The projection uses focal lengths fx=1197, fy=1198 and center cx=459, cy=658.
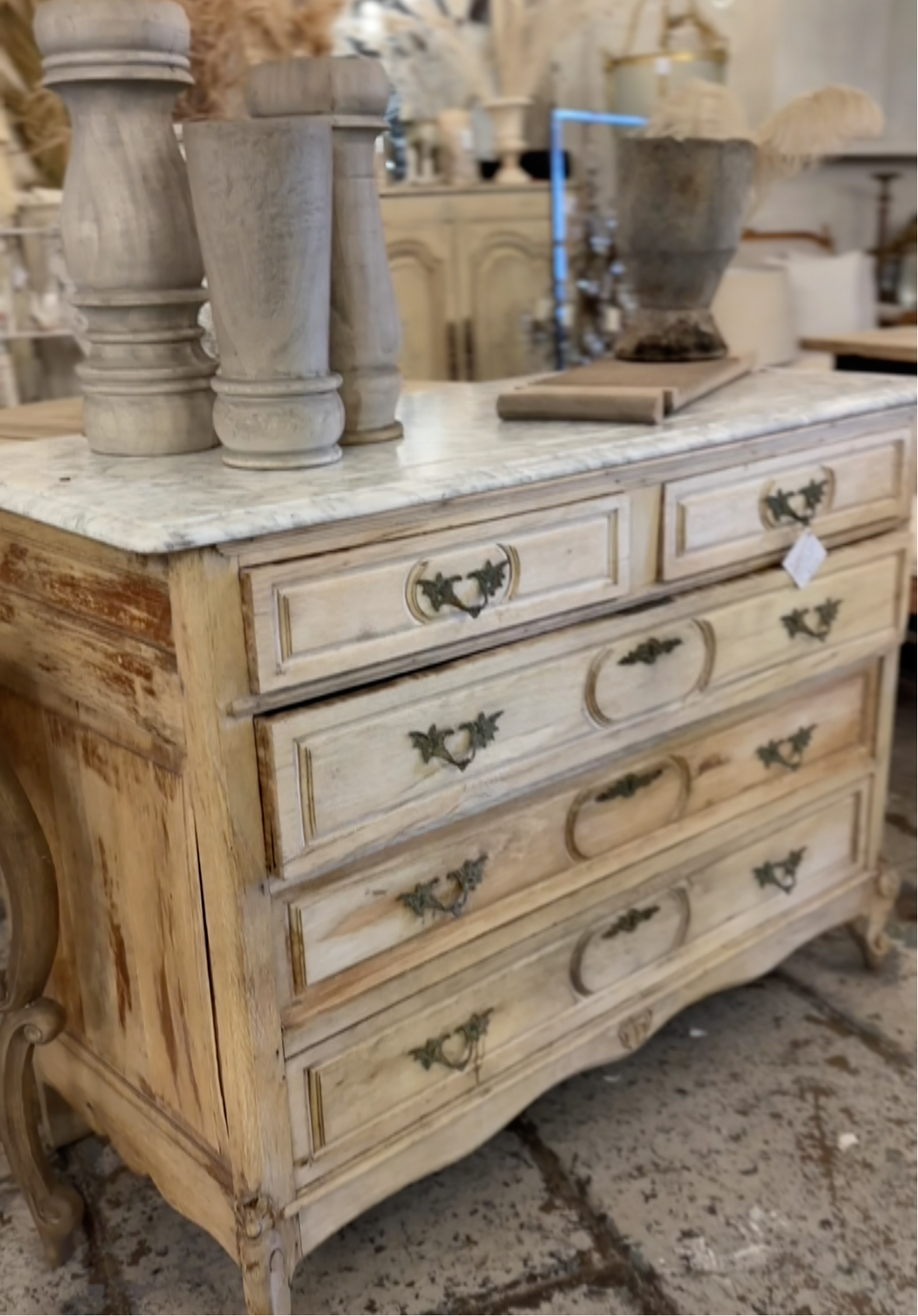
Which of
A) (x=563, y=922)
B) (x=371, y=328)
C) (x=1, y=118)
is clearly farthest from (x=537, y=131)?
(x=563, y=922)

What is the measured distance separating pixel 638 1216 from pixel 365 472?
0.95 meters

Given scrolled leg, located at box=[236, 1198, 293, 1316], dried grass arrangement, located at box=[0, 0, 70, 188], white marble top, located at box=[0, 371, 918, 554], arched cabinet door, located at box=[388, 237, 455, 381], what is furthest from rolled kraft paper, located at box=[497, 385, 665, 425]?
arched cabinet door, located at box=[388, 237, 455, 381]

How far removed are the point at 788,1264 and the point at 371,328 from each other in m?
1.14

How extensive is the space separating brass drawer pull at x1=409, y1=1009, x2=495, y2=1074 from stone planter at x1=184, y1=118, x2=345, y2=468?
614mm

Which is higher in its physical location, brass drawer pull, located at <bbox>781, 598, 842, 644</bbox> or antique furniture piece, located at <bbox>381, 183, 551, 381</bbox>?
antique furniture piece, located at <bbox>381, 183, 551, 381</bbox>

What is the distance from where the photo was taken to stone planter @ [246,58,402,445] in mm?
1156

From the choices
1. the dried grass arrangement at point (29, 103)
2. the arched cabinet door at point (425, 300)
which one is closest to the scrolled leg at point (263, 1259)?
the dried grass arrangement at point (29, 103)

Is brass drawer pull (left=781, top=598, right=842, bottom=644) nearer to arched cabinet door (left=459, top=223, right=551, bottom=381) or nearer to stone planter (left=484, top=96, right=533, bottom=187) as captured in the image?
arched cabinet door (left=459, top=223, right=551, bottom=381)

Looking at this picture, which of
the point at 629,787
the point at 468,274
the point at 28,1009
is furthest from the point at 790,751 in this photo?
the point at 468,274

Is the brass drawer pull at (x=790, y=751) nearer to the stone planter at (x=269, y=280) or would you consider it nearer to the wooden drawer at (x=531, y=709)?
the wooden drawer at (x=531, y=709)

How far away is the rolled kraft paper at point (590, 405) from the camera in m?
1.32

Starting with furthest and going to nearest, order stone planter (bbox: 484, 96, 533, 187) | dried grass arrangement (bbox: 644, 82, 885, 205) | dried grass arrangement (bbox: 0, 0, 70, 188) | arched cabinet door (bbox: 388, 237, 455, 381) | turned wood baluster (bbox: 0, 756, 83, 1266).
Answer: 1. stone planter (bbox: 484, 96, 533, 187)
2. arched cabinet door (bbox: 388, 237, 455, 381)
3. dried grass arrangement (bbox: 0, 0, 70, 188)
4. dried grass arrangement (bbox: 644, 82, 885, 205)
5. turned wood baluster (bbox: 0, 756, 83, 1266)

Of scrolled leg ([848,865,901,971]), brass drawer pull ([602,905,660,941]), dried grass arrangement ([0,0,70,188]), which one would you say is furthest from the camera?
dried grass arrangement ([0,0,70,188])

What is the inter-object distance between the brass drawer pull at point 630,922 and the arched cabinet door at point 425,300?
1.73 meters
